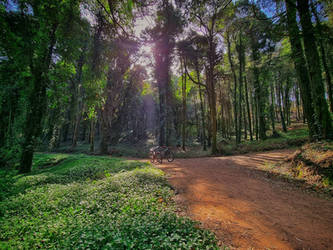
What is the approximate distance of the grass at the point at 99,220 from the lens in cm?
226

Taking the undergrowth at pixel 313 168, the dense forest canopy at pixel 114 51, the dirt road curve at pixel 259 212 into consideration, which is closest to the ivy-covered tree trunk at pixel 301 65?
the dense forest canopy at pixel 114 51

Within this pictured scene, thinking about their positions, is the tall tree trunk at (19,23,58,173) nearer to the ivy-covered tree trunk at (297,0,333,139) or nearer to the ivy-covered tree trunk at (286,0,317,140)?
the ivy-covered tree trunk at (286,0,317,140)

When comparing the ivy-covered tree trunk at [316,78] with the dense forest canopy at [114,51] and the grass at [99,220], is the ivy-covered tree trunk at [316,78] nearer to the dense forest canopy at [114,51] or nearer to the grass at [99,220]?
the dense forest canopy at [114,51]

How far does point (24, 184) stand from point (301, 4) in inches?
527

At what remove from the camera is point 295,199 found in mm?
4246

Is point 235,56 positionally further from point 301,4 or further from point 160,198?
point 160,198

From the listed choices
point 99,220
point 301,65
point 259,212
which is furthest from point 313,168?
point 99,220

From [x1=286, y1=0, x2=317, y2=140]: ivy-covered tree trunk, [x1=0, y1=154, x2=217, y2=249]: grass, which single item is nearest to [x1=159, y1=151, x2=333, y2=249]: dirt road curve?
[x1=0, y1=154, x2=217, y2=249]: grass

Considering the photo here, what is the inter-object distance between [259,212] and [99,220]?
3.58 metres

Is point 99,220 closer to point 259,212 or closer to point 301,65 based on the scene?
point 259,212

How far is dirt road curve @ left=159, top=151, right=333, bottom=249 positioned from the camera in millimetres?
2607

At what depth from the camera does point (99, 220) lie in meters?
2.90

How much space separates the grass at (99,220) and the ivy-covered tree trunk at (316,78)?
7.24 metres

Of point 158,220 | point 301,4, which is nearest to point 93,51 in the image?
point 158,220
